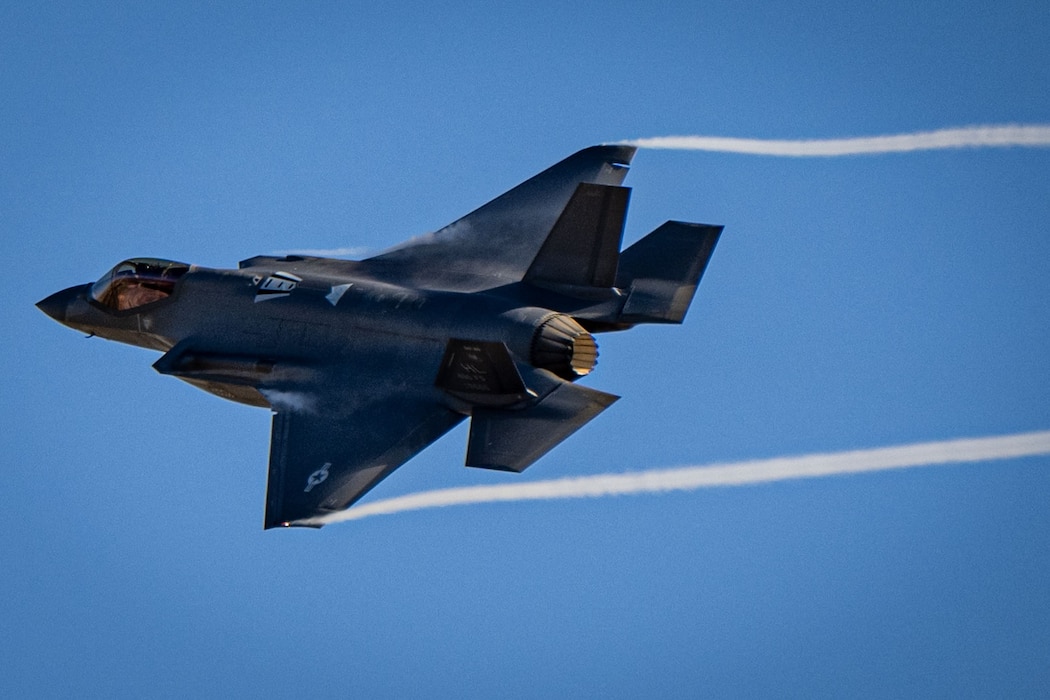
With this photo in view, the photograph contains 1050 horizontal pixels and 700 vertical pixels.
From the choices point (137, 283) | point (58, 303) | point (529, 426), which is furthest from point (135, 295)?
point (529, 426)

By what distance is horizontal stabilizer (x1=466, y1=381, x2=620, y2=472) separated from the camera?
2548cm

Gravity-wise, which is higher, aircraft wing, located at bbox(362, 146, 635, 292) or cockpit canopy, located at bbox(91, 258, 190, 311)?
aircraft wing, located at bbox(362, 146, 635, 292)

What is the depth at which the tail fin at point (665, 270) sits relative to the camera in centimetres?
2766

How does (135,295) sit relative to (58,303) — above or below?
above

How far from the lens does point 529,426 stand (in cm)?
2583

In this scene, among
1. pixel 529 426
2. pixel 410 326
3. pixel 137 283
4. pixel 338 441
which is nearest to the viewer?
pixel 529 426

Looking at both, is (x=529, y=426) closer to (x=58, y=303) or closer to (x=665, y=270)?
(x=665, y=270)

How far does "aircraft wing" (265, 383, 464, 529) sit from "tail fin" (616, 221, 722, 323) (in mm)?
3246

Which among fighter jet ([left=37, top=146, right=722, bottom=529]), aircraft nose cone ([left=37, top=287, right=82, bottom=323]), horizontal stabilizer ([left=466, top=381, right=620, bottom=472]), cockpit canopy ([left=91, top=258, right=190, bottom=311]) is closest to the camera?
horizontal stabilizer ([left=466, top=381, right=620, bottom=472])

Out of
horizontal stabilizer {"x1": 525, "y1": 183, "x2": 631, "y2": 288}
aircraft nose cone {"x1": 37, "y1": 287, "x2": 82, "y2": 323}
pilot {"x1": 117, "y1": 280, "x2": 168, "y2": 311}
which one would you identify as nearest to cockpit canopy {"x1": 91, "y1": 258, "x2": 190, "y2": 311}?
pilot {"x1": 117, "y1": 280, "x2": 168, "y2": 311}

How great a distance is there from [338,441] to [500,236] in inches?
201

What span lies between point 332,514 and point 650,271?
6172mm

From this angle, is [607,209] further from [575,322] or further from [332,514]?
[332,514]

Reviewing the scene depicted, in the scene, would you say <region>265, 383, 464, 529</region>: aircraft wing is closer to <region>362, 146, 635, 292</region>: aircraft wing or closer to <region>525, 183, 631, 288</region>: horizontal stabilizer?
<region>362, 146, 635, 292</region>: aircraft wing
